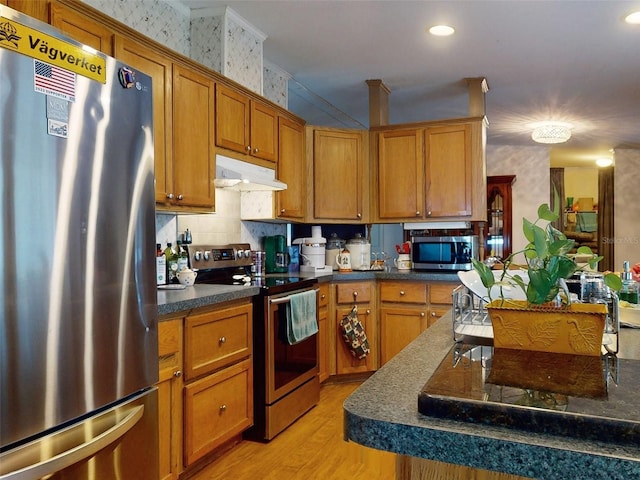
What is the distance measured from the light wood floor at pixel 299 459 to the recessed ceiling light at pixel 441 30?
247 centimetres

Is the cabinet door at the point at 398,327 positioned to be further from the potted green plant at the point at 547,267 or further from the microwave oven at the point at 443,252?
the potted green plant at the point at 547,267

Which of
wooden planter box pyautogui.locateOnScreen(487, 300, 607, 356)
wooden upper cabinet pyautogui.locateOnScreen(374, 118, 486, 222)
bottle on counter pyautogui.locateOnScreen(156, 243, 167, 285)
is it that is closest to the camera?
wooden planter box pyautogui.locateOnScreen(487, 300, 607, 356)

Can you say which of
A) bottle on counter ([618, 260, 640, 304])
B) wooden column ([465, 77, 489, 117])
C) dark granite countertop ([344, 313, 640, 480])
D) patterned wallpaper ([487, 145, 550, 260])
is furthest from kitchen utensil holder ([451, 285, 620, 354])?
A: patterned wallpaper ([487, 145, 550, 260])

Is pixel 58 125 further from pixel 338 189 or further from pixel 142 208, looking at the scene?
pixel 338 189

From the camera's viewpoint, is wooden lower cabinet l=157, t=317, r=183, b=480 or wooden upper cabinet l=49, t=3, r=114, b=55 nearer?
wooden upper cabinet l=49, t=3, r=114, b=55

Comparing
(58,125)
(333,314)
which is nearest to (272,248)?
(333,314)

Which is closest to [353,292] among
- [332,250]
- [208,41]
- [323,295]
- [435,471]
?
[323,295]

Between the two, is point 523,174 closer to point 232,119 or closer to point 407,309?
point 407,309

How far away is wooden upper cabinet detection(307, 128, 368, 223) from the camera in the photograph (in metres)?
4.08

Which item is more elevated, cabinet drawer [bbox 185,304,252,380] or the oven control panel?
the oven control panel

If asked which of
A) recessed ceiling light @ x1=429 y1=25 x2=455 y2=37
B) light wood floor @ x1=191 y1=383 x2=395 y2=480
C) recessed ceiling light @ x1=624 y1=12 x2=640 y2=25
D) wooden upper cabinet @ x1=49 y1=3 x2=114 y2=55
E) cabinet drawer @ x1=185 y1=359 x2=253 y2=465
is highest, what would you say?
recessed ceiling light @ x1=429 y1=25 x2=455 y2=37

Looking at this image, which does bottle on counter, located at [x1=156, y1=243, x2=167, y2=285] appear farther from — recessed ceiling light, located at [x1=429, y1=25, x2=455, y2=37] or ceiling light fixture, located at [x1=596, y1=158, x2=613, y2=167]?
ceiling light fixture, located at [x1=596, y1=158, x2=613, y2=167]

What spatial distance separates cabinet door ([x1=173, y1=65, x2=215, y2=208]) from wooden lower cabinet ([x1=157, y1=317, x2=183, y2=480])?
0.76 m

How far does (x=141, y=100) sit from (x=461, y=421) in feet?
4.78
